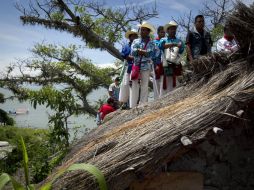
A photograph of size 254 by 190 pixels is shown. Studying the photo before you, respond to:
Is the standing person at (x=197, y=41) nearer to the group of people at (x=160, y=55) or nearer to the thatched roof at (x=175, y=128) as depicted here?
the group of people at (x=160, y=55)

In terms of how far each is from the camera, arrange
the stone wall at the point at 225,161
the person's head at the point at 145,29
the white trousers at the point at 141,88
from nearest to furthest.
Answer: the stone wall at the point at 225,161 → the person's head at the point at 145,29 → the white trousers at the point at 141,88

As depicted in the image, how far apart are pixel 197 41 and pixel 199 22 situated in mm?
278

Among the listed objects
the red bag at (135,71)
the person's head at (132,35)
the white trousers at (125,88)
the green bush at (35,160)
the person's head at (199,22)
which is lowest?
the green bush at (35,160)

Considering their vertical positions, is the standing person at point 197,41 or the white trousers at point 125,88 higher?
the standing person at point 197,41

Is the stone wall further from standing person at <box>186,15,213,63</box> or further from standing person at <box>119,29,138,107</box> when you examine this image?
standing person at <box>119,29,138,107</box>

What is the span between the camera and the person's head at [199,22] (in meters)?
5.45

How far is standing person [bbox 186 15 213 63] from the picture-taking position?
18.0ft

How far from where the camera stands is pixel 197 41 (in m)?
5.52

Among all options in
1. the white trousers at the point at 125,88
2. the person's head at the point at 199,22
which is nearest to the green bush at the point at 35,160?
the white trousers at the point at 125,88

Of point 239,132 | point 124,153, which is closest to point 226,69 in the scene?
point 239,132

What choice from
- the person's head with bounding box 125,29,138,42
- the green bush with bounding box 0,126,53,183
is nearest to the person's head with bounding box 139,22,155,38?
the person's head with bounding box 125,29,138,42

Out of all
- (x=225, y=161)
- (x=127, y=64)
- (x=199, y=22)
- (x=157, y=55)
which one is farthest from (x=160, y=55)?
(x=225, y=161)

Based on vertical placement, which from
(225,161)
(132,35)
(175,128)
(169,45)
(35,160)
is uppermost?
(132,35)

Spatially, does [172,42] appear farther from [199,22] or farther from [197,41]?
[199,22]
